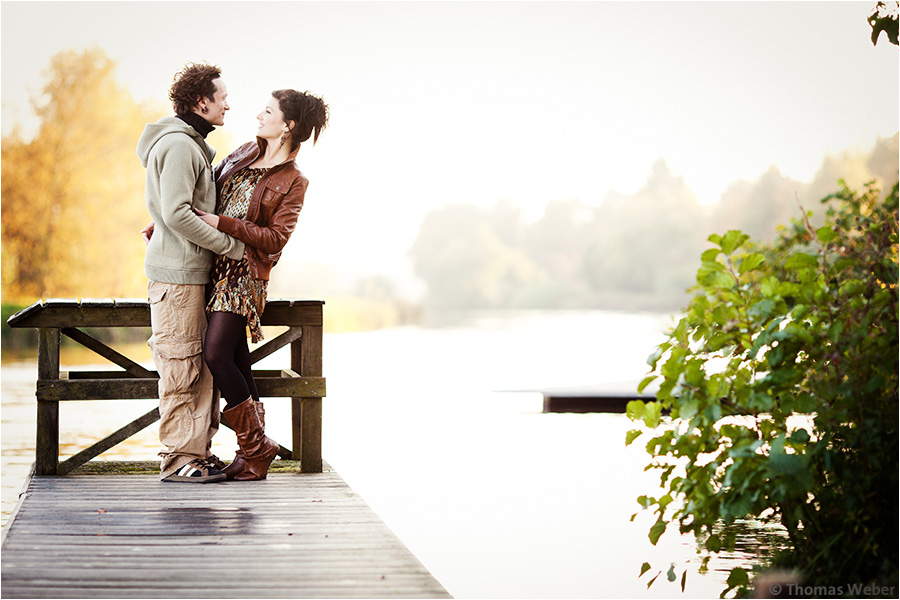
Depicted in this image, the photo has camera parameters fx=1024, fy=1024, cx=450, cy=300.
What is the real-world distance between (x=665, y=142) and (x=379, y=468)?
2638cm

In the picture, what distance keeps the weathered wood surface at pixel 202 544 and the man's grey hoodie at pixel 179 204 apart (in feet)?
2.65

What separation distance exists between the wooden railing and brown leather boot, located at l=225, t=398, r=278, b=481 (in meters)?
0.09

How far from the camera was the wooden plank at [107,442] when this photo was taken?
3.91 m

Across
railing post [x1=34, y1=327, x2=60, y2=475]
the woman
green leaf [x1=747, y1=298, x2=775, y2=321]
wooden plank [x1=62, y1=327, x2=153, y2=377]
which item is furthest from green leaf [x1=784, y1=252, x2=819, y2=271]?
railing post [x1=34, y1=327, x2=60, y2=475]

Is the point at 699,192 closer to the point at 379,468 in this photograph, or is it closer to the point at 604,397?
the point at 604,397

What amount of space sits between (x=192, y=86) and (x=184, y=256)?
635 millimetres

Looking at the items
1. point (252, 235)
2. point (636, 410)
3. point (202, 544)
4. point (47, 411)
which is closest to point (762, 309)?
point (636, 410)

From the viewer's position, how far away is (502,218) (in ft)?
114

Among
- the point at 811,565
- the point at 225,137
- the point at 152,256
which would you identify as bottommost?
the point at 811,565

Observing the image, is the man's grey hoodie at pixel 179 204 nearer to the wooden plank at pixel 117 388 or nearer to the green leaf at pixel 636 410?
the wooden plank at pixel 117 388

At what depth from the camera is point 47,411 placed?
390 centimetres

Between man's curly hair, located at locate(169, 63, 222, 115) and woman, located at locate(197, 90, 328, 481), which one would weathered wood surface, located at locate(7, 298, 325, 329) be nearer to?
woman, located at locate(197, 90, 328, 481)

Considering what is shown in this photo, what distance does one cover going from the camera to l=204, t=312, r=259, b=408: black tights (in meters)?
3.67

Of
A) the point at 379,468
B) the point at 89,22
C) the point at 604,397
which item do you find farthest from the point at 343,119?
the point at 379,468
